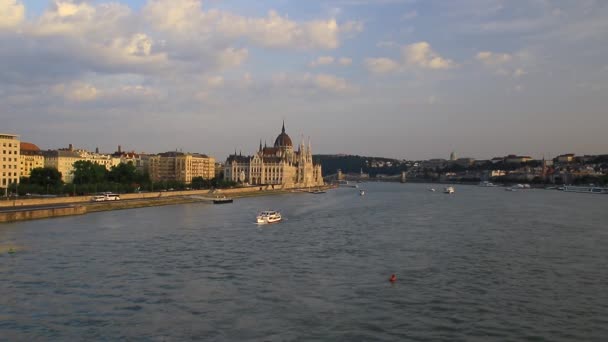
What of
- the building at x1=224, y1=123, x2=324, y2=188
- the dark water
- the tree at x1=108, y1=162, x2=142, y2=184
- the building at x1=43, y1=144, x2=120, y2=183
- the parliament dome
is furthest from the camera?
the parliament dome

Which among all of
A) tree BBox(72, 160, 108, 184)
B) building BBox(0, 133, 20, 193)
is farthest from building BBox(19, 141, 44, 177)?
building BBox(0, 133, 20, 193)

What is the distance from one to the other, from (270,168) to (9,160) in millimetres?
59366

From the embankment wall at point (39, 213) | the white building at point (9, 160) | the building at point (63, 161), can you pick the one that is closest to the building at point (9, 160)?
the white building at point (9, 160)

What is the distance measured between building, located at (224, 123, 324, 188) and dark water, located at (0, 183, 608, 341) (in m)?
79.2

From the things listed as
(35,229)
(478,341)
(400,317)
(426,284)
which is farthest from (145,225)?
(478,341)

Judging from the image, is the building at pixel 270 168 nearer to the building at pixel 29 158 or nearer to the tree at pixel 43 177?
the building at pixel 29 158

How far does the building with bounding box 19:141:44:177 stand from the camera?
6794cm

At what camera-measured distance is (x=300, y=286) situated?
52.5 ft

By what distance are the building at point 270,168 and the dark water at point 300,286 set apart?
260 feet

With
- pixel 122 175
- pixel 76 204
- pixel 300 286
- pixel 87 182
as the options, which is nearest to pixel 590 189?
pixel 122 175

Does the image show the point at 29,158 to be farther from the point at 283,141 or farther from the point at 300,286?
the point at 300,286

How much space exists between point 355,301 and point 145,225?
19.8 meters

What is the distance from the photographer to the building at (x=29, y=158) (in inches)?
2675

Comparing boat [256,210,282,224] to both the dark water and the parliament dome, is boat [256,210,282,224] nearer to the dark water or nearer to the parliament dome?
the dark water
